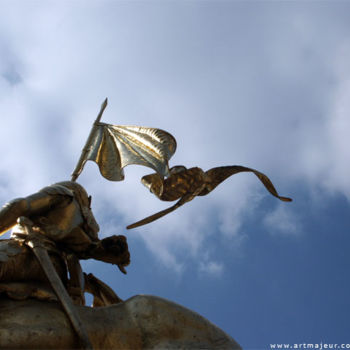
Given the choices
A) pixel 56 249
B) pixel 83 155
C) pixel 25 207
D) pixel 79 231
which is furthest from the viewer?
pixel 83 155

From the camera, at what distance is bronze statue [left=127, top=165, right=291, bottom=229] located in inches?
324

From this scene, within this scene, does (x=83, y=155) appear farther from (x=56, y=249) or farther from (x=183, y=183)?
(x=56, y=249)

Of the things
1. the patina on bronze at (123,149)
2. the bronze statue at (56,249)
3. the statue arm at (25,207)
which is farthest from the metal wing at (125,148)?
the statue arm at (25,207)

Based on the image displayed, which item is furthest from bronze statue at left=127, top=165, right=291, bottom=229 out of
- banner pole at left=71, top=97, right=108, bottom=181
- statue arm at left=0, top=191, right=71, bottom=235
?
statue arm at left=0, top=191, right=71, bottom=235

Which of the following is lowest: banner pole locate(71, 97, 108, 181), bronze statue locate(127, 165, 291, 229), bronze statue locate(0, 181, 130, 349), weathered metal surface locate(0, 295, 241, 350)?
weathered metal surface locate(0, 295, 241, 350)

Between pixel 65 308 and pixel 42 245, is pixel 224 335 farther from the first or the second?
pixel 42 245

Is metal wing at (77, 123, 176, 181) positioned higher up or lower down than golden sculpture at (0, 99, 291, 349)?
higher up

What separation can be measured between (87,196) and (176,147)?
160 centimetres

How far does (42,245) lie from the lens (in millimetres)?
6988

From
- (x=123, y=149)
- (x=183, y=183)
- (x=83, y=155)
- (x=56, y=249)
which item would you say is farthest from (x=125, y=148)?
(x=56, y=249)

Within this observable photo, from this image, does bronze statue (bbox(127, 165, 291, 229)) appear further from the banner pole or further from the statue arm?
the statue arm

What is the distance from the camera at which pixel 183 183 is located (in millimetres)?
8289

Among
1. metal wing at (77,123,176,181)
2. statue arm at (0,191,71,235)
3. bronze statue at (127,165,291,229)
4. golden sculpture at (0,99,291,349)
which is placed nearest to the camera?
golden sculpture at (0,99,291,349)

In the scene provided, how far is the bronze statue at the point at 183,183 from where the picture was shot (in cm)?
823
